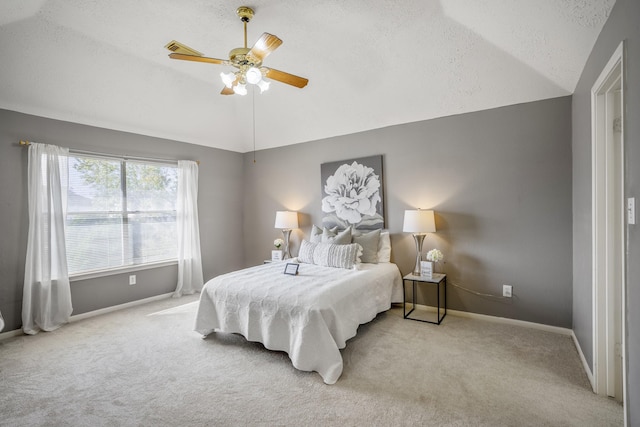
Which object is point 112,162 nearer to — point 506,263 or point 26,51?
point 26,51

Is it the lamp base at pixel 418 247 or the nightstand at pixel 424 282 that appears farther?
the lamp base at pixel 418 247

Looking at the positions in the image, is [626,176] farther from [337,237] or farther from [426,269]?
[337,237]

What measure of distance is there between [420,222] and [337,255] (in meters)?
1.07

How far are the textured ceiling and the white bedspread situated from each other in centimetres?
228

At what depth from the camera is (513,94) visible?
10.9 feet

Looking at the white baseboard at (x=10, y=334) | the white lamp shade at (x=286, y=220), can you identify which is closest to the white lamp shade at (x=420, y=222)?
the white lamp shade at (x=286, y=220)

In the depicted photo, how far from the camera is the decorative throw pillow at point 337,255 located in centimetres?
378

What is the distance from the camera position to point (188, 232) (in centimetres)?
490

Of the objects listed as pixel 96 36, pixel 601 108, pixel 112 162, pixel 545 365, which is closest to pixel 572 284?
pixel 545 365

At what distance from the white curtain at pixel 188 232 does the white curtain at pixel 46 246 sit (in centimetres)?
142

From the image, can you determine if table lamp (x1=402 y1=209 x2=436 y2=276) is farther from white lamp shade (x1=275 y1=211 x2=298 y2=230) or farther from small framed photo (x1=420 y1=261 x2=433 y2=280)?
white lamp shade (x1=275 y1=211 x2=298 y2=230)

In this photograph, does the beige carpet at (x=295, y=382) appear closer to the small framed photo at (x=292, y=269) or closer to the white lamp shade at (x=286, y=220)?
the small framed photo at (x=292, y=269)

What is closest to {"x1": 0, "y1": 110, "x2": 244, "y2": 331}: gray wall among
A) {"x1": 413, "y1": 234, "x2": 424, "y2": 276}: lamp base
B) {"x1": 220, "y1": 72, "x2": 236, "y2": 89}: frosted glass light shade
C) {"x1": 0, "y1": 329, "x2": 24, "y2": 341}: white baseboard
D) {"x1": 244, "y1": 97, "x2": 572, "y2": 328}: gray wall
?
{"x1": 0, "y1": 329, "x2": 24, "y2": 341}: white baseboard

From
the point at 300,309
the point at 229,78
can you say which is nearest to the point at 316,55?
the point at 229,78
